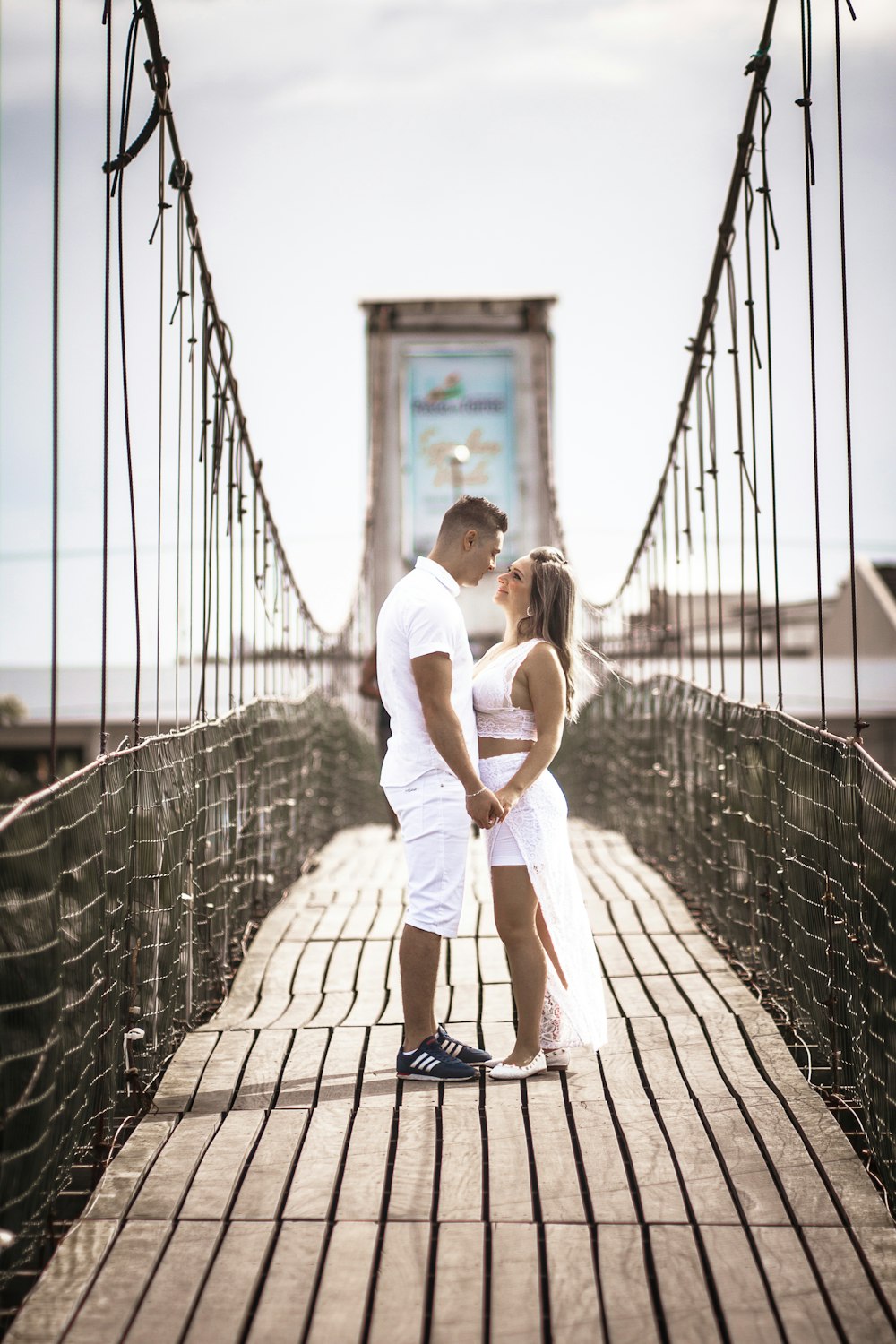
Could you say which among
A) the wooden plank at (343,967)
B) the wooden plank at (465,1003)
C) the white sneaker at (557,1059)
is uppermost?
the wooden plank at (343,967)

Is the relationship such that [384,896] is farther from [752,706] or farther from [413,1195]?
[413,1195]

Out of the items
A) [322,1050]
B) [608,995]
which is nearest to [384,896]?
[608,995]

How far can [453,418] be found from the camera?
16.5 meters

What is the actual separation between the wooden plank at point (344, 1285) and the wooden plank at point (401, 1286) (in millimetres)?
20

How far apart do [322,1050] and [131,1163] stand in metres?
0.67

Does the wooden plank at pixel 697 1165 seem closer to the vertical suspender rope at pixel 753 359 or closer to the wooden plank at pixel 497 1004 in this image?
the wooden plank at pixel 497 1004

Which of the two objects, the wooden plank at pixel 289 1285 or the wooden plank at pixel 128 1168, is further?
the wooden plank at pixel 128 1168

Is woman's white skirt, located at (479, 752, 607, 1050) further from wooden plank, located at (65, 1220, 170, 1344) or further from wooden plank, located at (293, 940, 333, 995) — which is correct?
wooden plank, located at (65, 1220, 170, 1344)

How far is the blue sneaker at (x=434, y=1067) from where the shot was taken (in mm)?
2754

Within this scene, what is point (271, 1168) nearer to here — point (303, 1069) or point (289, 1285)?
point (289, 1285)

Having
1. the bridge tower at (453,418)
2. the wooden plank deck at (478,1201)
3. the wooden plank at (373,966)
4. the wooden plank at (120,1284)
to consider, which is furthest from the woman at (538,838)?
the bridge tower at (453,418)

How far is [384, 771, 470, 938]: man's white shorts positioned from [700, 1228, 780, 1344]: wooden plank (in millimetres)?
863

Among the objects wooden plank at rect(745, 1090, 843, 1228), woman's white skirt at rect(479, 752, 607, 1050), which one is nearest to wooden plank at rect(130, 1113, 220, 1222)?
woman's white skirt at rect(479, 752, 607, 1050)

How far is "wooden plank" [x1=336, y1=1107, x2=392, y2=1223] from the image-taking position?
2.16 meters
